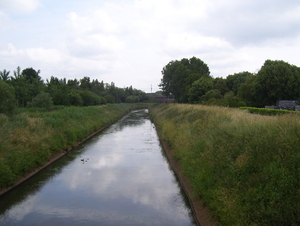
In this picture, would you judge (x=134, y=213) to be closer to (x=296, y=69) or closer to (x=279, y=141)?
(x=279, y=141)

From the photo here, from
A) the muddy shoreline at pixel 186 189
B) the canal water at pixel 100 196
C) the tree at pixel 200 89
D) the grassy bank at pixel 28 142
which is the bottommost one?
the canal water at pixel 100 196

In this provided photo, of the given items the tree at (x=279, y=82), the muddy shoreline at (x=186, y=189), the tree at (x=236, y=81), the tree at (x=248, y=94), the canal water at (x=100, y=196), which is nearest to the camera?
the muddy shoreline at (x=186, y=189)

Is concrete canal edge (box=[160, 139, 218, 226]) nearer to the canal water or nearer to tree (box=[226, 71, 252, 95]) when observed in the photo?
the canal water

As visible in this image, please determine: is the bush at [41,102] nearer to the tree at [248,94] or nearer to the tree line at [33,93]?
the tree line at [33,93]

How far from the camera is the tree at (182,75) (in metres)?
58.2

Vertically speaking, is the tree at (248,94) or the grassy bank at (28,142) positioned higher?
the tree at (248,94)

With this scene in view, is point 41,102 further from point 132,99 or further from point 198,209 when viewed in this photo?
point 132,99

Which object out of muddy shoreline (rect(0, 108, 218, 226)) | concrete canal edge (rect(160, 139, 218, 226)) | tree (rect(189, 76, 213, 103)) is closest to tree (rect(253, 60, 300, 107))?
tree (rect(189, 76, 213, 103))

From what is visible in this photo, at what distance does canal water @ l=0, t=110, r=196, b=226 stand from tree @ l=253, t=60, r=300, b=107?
2154 cm

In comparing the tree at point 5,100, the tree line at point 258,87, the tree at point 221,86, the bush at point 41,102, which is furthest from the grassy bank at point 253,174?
the tree at point 221,86

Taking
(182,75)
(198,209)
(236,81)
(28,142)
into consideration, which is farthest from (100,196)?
(182,75)

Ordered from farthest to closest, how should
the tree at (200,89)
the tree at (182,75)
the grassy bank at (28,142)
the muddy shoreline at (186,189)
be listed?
1. the tree at (182,75)
2. the tree at (200,89)
3. the grassy bank at (28,142)
4. the muddy shoreline at (186,189)

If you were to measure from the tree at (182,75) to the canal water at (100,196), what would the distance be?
4130 cm

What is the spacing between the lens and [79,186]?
42.5 ft
